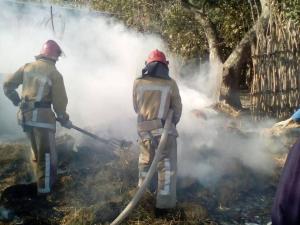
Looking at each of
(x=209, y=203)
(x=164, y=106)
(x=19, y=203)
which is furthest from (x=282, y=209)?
(x=19, y=203)

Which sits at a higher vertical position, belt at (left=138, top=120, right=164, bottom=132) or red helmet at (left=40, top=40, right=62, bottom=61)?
red helmet at (left=40, top=40, right=62, bottom=61)

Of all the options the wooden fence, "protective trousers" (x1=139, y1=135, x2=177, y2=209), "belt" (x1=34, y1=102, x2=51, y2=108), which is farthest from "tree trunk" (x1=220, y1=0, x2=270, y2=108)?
"belt" (x1=34, y1=102, x2=51, y2=108)

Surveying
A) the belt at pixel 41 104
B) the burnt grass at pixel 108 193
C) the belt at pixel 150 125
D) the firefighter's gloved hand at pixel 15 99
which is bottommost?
the burnt grass at pixel 108 193

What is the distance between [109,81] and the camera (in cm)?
995

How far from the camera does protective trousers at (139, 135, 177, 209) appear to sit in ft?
16.5

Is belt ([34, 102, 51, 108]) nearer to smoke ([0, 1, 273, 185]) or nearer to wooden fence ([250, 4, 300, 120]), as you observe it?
smoke ([0, 1, 273, 185])

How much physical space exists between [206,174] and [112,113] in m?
2.76

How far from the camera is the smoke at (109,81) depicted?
686cm

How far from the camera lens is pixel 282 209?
6.04ft

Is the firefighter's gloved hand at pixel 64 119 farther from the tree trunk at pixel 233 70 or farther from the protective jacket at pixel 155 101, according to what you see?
the tree trunk at pixel 233 70

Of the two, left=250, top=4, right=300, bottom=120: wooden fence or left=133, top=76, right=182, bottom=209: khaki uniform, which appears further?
left=250, top=4, right=300, bottom=120: wooden fence

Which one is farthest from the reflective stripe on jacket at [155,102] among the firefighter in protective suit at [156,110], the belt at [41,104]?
the belt at [41,104]

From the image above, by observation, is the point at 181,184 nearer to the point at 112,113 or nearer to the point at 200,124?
the point at 200,124

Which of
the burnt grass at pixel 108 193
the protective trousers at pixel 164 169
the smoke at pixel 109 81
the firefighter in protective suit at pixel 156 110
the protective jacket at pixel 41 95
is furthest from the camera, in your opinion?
the smoke at pixel 109 81
